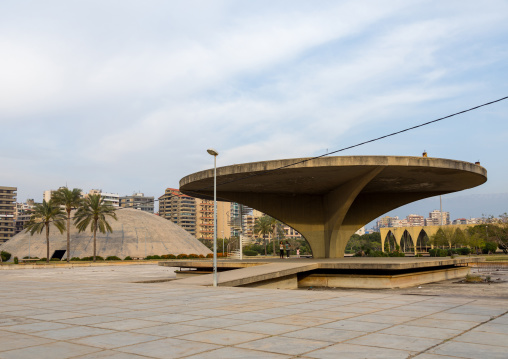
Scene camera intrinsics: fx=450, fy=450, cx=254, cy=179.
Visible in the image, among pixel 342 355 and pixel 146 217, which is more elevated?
pixel 146 217

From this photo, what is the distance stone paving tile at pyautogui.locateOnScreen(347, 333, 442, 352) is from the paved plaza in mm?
17

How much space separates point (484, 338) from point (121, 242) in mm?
80696

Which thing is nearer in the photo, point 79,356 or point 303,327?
point 79,356

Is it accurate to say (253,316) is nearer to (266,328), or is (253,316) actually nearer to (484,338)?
(266,328)

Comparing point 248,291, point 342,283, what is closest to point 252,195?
point 342,283

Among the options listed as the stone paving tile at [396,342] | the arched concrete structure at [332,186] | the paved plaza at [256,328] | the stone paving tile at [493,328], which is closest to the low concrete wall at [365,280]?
the arched concrete structure at [332,186]

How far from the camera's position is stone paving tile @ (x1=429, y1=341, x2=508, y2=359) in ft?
21.3

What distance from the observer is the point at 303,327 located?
909 cm

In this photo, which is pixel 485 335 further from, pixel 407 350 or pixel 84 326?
pixel 84 326

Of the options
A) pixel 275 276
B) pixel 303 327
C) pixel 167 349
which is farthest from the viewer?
pixel 275 276

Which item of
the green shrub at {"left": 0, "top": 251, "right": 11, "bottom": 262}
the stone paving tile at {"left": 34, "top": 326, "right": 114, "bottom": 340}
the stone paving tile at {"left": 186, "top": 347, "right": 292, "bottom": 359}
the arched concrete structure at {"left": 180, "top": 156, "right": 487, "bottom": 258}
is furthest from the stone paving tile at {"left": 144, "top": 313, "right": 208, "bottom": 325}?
the green shrub at {"left": 0, "top": 251, "right": 11, "bottom": 262}

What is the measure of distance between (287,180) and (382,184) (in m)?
7.55

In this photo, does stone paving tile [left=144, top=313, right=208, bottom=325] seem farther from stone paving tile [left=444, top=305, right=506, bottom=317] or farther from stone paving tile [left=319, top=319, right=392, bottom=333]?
stone paving tile [left=444, top=305, right=506, bottom=317]

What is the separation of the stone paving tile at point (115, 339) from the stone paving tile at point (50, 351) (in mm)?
248
